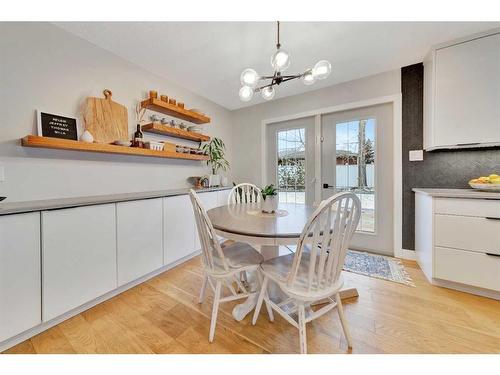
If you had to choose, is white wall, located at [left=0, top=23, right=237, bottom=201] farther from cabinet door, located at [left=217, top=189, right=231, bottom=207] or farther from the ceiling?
cabinet door, located at [left=217, top=189, right=231, bottom=207]

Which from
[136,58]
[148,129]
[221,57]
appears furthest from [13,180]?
[221,57]

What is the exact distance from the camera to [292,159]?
3.34 m

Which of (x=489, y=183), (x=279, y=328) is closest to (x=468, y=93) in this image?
(x=489, y=183)

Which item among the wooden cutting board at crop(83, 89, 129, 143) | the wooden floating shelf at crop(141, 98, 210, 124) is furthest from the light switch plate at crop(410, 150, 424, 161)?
the wooden cutting board at crop(83, 89, 129, 143)

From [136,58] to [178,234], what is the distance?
2010 mm

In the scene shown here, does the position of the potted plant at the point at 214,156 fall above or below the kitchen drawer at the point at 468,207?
above

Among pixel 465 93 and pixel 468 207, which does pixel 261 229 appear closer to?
pixel 468 207

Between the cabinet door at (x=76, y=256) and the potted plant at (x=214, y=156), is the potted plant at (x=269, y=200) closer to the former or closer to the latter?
the cabinet door at (x=76, y=256)

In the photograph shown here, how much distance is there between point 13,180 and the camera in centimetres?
153

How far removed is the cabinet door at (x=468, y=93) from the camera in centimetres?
184

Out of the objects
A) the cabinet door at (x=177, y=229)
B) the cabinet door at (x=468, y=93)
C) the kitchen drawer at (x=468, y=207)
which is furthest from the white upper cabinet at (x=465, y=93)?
the cabinet door at (x=177, y=229)

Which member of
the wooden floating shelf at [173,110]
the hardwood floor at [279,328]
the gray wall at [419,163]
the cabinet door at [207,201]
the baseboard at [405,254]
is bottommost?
the hardwood floor at [279,328]

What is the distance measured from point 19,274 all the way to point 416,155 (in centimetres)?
368
